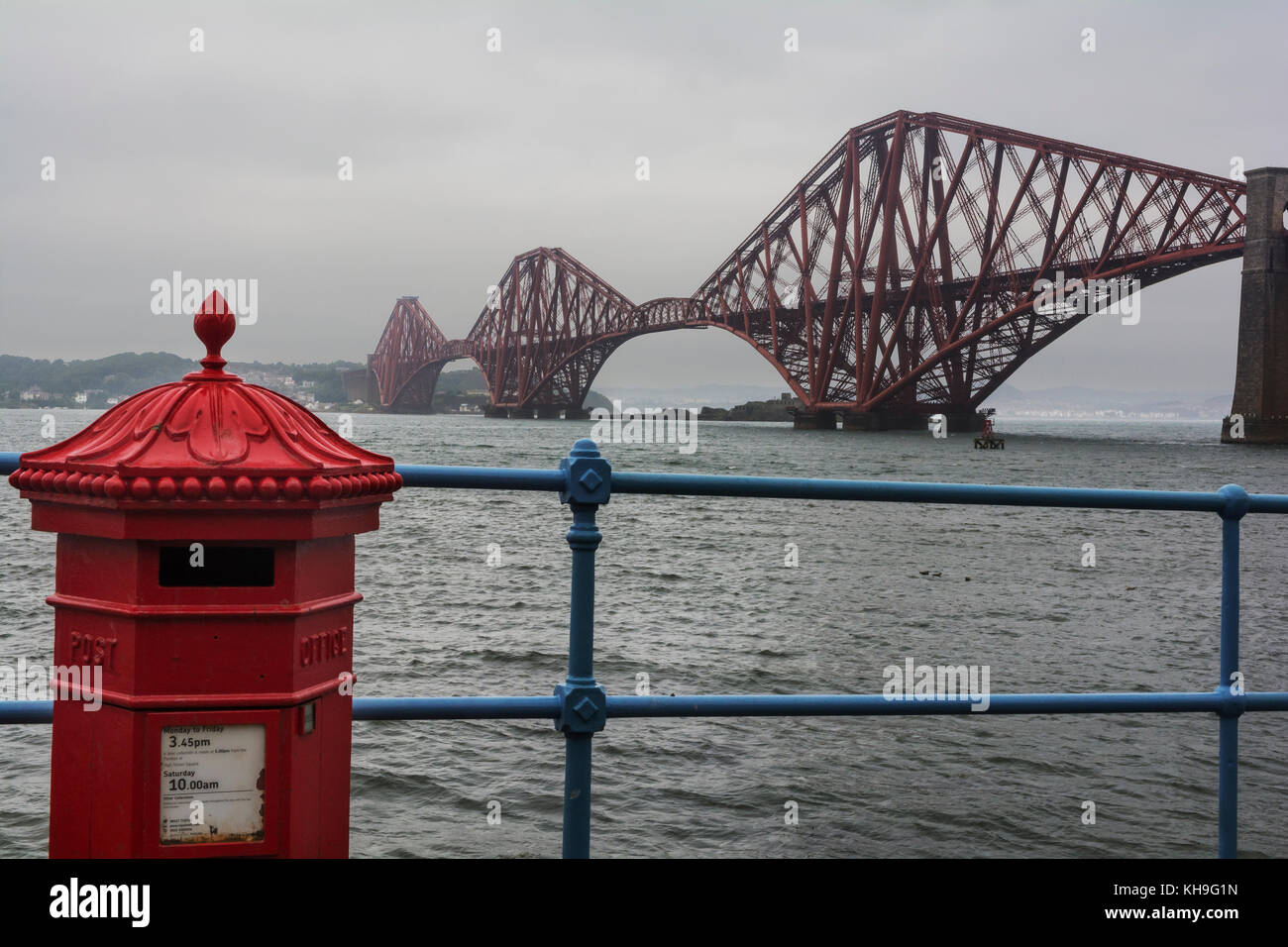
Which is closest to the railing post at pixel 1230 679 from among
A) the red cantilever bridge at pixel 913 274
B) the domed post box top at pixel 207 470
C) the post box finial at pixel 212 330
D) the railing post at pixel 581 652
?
the railing post at pixel 581 652

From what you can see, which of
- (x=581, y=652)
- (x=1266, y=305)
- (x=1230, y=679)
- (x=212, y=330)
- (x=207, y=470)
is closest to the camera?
(x=207, y=470)

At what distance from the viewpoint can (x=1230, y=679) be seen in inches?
106

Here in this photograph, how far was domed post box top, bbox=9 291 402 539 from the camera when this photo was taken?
156 cm

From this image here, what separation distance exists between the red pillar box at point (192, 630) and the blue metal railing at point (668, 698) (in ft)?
1.44

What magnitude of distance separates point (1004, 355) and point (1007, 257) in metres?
5.96

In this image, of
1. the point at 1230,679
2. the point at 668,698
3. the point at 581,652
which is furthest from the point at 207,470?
the point at 1230,679

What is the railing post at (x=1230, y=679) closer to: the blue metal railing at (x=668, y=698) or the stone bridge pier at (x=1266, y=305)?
the blue metal railing at (x=668, y=698)

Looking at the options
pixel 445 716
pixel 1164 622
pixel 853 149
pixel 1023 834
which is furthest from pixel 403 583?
pixel 853 149

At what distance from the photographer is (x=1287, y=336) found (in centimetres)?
6219

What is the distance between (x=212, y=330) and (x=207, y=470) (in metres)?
0.30

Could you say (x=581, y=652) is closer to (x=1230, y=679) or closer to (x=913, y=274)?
(x=1230, y=679)

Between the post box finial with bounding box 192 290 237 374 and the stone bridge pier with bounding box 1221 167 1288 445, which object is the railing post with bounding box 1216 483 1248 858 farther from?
the stone bridge pier with bounding box 1221 167 1288 445

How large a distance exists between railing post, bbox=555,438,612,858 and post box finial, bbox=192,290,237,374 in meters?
0.67

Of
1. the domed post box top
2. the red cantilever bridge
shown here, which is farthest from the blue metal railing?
the red cantilever bridge
